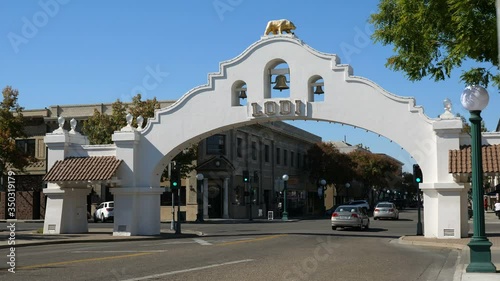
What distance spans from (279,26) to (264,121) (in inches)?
159

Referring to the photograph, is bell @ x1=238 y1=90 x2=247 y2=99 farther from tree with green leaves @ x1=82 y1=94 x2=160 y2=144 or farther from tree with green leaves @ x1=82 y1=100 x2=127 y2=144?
tree with green leaves @ x1=82 y1=100 x2=127 y2=144

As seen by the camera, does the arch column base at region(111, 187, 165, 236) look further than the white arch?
Yes

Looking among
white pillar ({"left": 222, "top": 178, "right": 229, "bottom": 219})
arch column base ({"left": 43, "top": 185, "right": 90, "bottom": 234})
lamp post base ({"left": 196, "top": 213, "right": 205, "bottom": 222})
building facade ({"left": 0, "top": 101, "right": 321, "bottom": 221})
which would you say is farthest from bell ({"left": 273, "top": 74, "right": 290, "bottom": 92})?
white pillar ({"left": 222, "top": 178, "right": 229, "bottom": 219})

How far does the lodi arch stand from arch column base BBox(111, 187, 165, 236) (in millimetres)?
43

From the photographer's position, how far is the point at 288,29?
2691cm

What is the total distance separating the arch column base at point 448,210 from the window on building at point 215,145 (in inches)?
1128

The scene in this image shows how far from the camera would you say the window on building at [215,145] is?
5181cm

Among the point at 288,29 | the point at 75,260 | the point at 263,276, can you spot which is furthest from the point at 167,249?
the point at 288,29

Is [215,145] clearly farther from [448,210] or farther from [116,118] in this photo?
[448,210]

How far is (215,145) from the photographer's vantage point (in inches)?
2044

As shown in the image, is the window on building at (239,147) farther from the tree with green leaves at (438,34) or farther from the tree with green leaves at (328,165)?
the tree with green leaves at (438,34)

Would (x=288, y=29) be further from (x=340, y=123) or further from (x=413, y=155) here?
(x=413, y=155)

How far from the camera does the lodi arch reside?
80.5ft

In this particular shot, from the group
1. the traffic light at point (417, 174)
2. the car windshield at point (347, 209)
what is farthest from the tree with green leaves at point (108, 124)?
the traffic light at point (417, 174)
